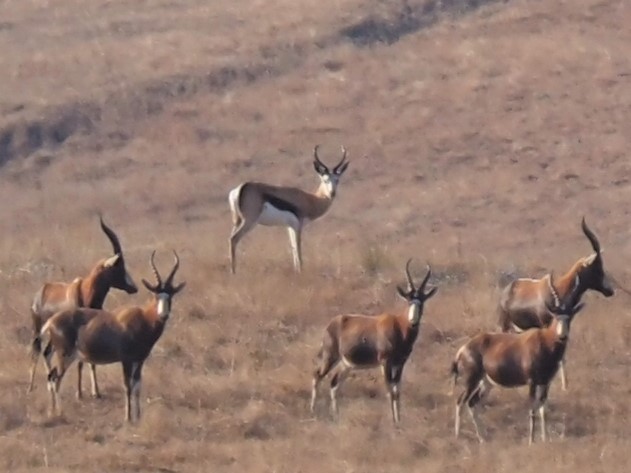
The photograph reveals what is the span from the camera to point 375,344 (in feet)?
53.5

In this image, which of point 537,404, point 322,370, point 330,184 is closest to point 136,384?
point 322,370

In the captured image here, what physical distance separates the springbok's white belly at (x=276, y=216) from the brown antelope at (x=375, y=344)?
7.52 meters

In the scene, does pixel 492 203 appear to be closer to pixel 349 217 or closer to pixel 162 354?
pixel 349 217

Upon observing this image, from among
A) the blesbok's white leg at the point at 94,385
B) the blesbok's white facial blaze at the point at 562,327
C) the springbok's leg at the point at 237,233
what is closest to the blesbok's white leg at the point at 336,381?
the blesbok's white facial blaze at the point at 562,327

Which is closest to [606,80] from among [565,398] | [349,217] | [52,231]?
[349,217]

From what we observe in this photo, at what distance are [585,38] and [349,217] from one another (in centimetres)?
1290

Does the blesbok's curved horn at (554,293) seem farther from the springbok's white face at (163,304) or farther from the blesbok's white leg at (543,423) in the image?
the springbok's white face at (163,304)

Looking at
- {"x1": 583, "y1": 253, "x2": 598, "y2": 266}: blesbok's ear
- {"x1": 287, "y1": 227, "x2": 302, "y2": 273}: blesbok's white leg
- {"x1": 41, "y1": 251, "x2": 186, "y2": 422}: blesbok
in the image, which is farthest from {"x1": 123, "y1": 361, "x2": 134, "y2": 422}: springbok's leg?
{"x1": 287, "y1": 227, "x2": 302, "y2": 273}: blesbok's white leg

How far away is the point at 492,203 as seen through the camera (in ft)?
120

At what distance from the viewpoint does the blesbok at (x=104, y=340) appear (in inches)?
623

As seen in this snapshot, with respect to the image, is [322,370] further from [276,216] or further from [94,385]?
[276,216]

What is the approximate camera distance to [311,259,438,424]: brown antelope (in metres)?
16.2

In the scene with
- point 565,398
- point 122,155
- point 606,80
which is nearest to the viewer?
point 565,398

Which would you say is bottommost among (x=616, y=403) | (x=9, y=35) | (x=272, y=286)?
(x=616, y=403)
